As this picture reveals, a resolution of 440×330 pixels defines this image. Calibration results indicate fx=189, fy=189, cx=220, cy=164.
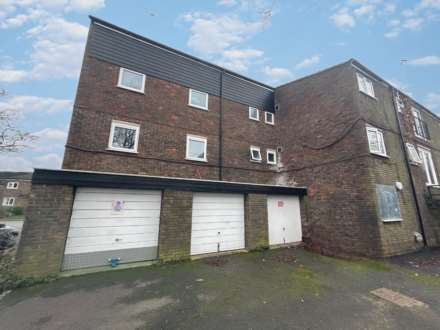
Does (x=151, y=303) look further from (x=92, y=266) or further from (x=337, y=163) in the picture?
(x=337, y=163)

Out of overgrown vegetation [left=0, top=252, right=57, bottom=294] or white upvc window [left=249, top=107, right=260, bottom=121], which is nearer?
overgrown vegetation [left=0, top=252, right=57, bottom=294]

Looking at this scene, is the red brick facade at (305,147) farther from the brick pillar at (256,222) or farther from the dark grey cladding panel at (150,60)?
the brick pillar at (256,222)

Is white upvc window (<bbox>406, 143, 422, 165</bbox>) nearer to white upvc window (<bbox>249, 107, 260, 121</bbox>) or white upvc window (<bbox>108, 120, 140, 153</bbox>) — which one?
white upvc window (<bbox>249, 107, 260, 121</bbox>)


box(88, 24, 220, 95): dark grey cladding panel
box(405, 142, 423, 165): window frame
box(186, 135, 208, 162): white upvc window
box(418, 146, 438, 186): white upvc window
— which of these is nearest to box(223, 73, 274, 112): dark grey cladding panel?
box(88, 24, 220, 95): dark grey cladding panel

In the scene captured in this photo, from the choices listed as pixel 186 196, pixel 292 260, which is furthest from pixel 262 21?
pixel 292 260

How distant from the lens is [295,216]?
9570mm

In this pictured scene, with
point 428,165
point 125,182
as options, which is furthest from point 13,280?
point 428,165

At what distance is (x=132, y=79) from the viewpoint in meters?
8.34

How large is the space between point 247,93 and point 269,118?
2165 millimetres

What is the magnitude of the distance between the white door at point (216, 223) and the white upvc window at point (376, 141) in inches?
247

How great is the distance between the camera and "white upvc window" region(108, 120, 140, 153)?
24.4 feet

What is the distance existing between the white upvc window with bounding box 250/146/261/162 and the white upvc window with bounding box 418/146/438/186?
31.6 feet

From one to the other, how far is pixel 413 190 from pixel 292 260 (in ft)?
24.9

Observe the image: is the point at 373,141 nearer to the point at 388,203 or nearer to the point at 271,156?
the point at 388,203
